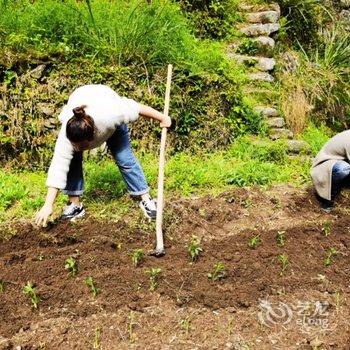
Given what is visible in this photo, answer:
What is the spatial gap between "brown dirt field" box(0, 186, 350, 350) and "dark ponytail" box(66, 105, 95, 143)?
0.95m

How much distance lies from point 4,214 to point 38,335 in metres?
1.70

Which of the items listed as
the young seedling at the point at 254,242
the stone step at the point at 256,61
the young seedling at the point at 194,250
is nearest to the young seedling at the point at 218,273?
the young seedling at the point at 194,250

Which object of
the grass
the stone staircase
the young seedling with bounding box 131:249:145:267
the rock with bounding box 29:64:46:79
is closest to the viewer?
the young seedling with bounding box 131:249:145:267

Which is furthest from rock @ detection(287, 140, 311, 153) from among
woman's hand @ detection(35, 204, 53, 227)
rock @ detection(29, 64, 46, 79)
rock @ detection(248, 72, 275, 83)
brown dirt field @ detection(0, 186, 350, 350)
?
woman's hand @ detection(35, 204, 53, 227)

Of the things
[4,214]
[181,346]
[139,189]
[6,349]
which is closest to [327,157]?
[139,189]

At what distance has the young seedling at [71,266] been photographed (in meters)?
3.89

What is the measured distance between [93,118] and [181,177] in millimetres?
1856

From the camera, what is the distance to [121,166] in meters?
4.49

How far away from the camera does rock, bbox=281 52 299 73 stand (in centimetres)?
783

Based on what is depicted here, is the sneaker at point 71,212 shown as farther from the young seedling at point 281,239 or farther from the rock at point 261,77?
the rock at point 261,77

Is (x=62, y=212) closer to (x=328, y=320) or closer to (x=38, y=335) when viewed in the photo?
(x=38, y=335)

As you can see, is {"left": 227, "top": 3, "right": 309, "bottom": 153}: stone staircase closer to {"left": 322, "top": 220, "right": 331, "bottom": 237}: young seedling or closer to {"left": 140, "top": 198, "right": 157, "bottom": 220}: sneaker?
{"left": 322, "top": 220, "right": 331, "bottom": 237}: young seedling

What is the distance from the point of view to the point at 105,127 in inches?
157

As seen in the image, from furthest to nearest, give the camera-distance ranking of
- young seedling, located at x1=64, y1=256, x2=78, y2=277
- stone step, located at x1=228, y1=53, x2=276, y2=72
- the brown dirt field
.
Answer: stone step, located at x1=228, y1=53, x2=276, y2=72 → young seedling, located at x1=64, y1=256, x2=78, y2=277 → the brown dirt field
